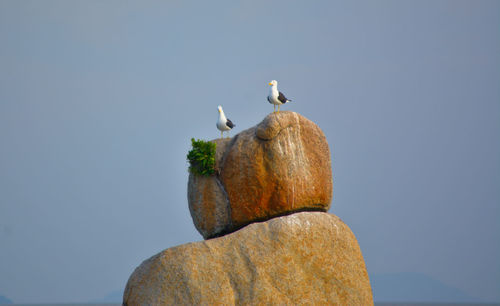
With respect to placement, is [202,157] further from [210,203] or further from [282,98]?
[282,98]

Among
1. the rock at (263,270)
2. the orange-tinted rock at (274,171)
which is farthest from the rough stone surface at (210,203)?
the rock at (263,270)

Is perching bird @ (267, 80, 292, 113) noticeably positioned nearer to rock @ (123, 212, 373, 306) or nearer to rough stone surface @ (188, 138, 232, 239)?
rough stone surface @ (188, 138, 232, 239)

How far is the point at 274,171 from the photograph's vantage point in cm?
2030

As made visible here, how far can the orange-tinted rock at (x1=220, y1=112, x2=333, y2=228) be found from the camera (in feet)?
66.6

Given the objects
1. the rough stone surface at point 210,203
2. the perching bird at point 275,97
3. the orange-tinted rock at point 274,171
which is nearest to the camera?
the orange-tinted rock at point 274,171

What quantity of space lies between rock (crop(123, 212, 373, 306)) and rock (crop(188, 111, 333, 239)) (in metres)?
Answer: 1.28

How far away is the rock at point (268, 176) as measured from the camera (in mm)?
20328

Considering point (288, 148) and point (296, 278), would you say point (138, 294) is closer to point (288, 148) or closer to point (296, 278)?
point (296, 278)

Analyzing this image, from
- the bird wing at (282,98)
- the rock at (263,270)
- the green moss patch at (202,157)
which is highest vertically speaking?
the bird wing at (282,98)

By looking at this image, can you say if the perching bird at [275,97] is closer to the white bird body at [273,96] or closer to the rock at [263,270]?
the white bird body at [273,96]

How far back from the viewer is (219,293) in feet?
57.3

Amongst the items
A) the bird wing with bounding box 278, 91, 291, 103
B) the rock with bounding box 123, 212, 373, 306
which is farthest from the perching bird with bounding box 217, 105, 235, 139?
the rock with bounding box 123, 212, 373, 306

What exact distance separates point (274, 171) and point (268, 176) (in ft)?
0.94

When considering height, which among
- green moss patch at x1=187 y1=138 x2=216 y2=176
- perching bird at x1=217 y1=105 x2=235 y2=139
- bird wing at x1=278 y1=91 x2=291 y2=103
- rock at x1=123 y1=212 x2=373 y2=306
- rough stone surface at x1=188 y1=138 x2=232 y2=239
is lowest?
rock at x1=123 y1=212 x2=373 y2=306
